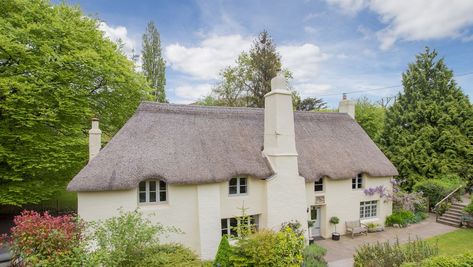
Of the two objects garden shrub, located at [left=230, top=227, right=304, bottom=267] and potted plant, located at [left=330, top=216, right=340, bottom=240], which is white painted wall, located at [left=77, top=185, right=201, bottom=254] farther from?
potted plant, located at [left=330, top=216, right=340, bottom=240]

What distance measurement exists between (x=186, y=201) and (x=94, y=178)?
449 cm

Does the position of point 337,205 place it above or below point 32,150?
below

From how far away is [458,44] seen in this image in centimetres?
2052

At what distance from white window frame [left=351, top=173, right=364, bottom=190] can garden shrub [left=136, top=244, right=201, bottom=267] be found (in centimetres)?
1328

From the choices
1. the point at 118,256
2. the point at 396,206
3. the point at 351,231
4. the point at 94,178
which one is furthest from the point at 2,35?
the point at 396,206

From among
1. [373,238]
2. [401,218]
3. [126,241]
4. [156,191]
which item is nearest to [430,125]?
[401,218]

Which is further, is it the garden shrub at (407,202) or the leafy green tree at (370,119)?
the leafy green tree at (370,119)

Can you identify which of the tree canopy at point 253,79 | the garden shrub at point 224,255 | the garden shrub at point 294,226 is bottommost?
the garden shrub at point 294,226

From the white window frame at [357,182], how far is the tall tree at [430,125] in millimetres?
8771

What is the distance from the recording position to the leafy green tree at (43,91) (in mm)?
14617

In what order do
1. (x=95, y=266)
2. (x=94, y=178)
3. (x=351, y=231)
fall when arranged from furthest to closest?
1. (x=351, y=231)
2. (x=94, y=178)
3. (x=95, y=266)

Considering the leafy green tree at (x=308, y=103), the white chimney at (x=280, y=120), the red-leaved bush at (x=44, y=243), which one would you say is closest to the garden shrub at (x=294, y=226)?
the white chimney at (x=280, y=120)

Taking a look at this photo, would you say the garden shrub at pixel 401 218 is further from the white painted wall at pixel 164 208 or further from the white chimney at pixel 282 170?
the white painted wall at pixel 164 208

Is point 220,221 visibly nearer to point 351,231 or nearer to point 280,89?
point 280,89
